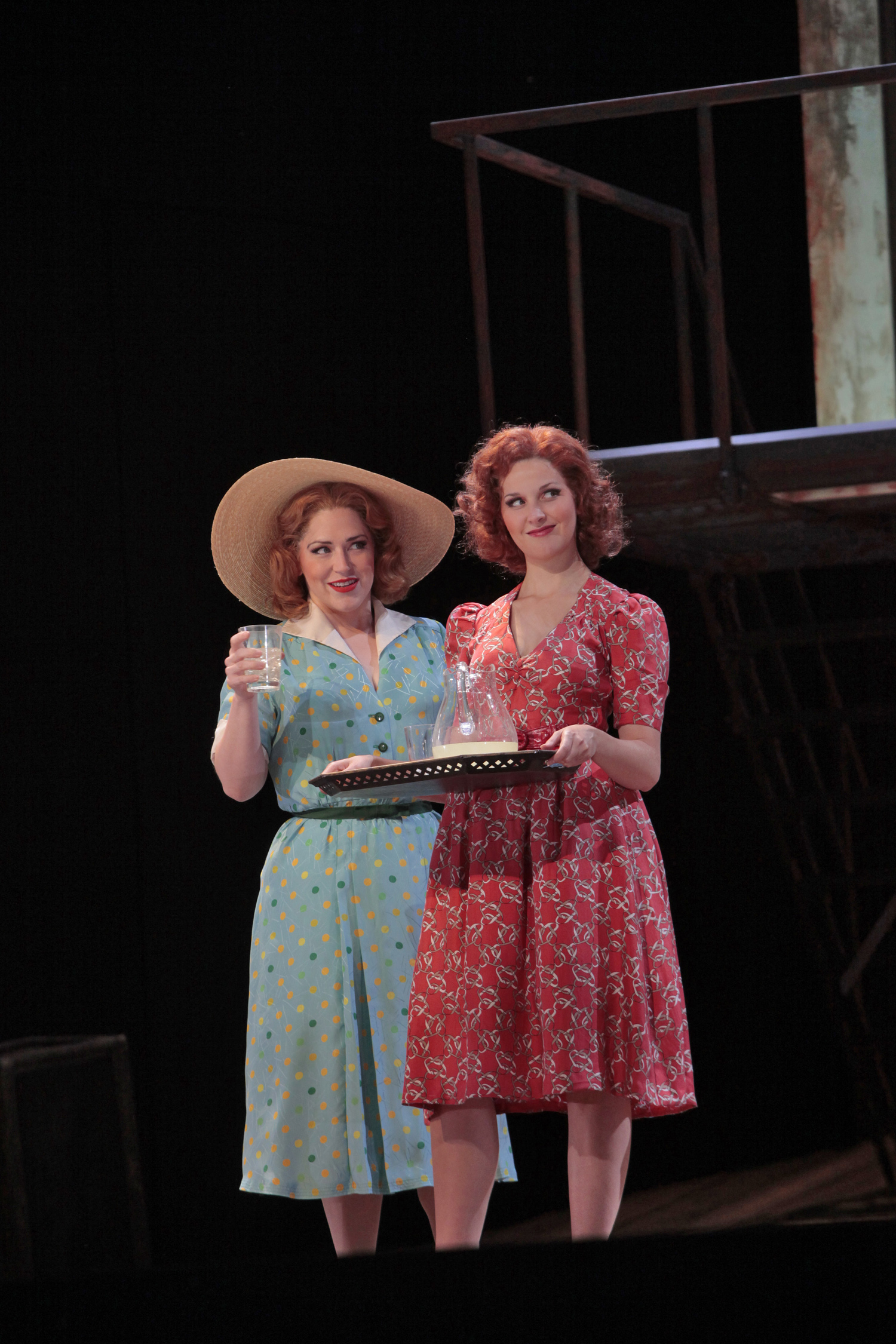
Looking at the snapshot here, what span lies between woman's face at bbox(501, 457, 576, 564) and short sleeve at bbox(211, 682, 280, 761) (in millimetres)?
589

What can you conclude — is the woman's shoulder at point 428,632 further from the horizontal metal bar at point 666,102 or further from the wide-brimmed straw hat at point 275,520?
the horizontal metal bar at point 666,102

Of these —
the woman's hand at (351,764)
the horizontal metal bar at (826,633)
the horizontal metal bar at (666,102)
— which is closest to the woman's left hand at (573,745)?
the woman's hand at (351,764)

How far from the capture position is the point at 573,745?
238 centimetres

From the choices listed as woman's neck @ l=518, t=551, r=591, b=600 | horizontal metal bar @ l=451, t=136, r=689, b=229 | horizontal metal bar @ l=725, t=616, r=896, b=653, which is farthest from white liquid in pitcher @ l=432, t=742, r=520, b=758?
horizontal metal bar @ l=725, t=616, r=896, b=653

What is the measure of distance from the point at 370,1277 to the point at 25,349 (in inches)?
114

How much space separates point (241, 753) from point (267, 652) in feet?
0.89

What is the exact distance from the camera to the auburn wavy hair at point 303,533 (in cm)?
314

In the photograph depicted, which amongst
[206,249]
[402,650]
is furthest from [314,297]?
[402,650]

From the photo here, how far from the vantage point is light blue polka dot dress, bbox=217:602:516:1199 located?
2885 millimetres

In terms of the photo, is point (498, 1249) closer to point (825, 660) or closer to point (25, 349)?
point (25, 349)

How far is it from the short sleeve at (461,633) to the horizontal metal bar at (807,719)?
1.63 m

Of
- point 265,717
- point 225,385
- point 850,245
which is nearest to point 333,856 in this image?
point 265,717

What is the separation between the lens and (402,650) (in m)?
3.10

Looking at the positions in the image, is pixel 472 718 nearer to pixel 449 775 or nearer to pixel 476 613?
pixel 449 775
